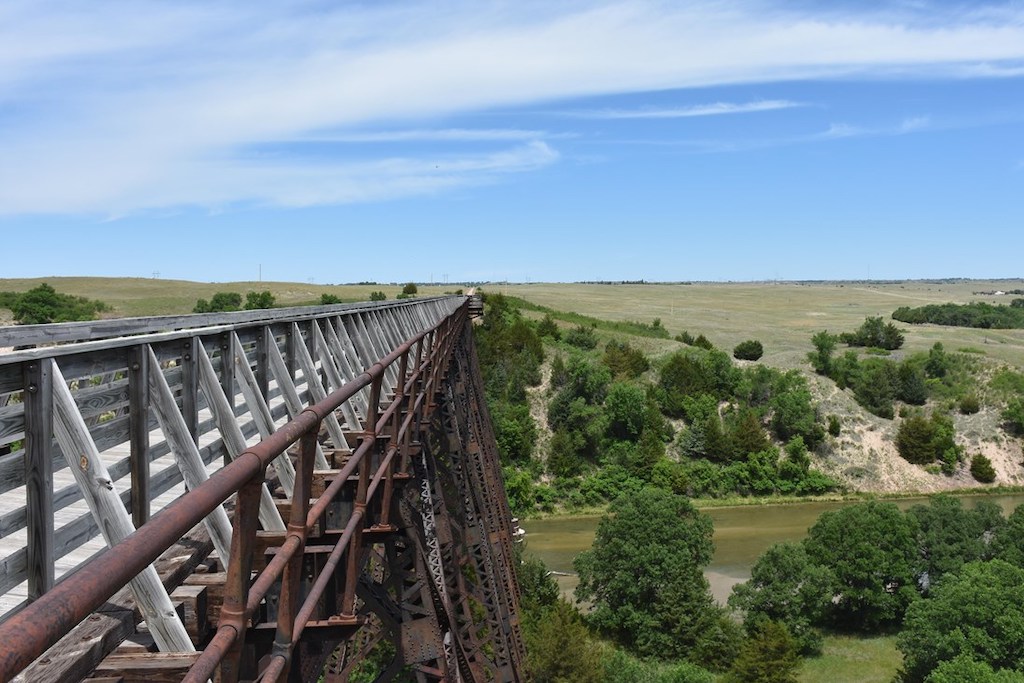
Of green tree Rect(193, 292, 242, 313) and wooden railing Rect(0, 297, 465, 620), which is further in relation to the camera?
green tree Rect(193, 292, 242, 313)

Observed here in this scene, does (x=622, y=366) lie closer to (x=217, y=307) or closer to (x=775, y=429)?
(x=775, y=429)

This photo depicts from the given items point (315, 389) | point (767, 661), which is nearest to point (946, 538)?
point (767, 661)

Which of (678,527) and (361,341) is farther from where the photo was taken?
(678,527)

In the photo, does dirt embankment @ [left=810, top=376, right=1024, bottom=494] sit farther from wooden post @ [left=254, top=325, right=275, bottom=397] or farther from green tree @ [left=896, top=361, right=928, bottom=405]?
wooden post @ [left=254, top=325, right=275, bottom=397]

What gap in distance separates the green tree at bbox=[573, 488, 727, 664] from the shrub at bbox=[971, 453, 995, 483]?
30.4m

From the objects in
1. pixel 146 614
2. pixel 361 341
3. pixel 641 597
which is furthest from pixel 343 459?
pixel 641 597

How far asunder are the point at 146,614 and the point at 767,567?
33915mm

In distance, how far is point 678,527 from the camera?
34469 millimetres

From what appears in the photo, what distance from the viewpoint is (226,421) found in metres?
4.91

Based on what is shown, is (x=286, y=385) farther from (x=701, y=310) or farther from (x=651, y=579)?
(x=701, y=310)

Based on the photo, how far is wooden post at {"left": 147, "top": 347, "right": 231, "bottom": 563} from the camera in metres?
4.19

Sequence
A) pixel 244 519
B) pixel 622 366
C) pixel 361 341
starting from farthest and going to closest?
pixel 622 366 < pixel 361 341 < pixel 244 519

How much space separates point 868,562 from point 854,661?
443 centimetres

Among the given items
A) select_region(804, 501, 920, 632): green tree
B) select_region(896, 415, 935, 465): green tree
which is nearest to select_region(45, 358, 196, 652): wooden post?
select_region(804, 501, 920, 632): green tree
